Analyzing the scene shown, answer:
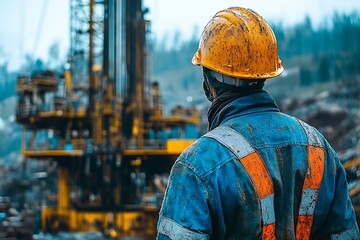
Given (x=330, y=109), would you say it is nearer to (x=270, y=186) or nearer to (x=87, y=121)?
(x=87, y=121)

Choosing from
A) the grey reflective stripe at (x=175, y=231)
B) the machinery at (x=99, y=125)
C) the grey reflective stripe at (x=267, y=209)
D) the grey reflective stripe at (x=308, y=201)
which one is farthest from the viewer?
the machinery at (x=99, y=125)

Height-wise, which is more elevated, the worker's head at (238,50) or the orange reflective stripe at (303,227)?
the worker's head at (238,50)

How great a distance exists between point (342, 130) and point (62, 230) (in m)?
15.7

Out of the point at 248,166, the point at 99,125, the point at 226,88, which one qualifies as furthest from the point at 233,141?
the point at 99,125

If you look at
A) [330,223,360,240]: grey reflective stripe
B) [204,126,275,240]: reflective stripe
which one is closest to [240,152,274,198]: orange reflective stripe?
[204,126,275,240]: reflective stripe

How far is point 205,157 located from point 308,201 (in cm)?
41

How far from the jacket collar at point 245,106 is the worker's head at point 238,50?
0.17ft

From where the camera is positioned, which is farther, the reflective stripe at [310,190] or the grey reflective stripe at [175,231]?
the reflective stripe at [310,190]

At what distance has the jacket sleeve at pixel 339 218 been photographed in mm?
2381

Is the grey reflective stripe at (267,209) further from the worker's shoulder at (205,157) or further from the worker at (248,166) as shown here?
the worker's shoulder at (205,157)

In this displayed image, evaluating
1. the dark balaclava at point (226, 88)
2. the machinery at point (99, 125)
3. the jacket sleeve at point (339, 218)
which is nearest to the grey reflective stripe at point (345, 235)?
the jacket sleeve at point (339, 218)

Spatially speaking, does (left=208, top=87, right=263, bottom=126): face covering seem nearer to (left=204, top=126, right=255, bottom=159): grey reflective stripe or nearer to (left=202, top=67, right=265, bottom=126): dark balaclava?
(left=202, top=67, right=265, bottom=126): dark balaclava

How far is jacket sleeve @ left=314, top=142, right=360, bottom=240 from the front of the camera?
2.38 metres

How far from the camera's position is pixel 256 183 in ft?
7.18
